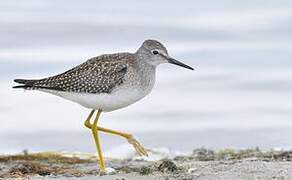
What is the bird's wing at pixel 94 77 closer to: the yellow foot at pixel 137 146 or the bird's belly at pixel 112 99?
the bird's belly at pixel 112 99

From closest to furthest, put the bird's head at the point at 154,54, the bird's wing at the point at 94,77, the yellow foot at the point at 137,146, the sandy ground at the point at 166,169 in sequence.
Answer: the sandy ground at the point at 166,169
the bird's wing at the point at 94,77
the yellow foot at the point at 137,146
the bird's head at the point at 154,54

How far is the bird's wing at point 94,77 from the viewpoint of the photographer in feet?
39.0

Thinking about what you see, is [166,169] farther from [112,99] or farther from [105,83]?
[105,83]

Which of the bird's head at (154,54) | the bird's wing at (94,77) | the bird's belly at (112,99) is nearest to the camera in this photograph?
the bird's belly at (112,99)

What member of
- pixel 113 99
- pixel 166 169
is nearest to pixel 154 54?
pixel 113 99

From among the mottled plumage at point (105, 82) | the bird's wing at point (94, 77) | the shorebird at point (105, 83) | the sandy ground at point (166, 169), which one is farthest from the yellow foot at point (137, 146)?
the bird's wing at point (94, 77)

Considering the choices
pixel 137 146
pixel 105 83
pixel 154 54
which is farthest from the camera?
pixel 154 54

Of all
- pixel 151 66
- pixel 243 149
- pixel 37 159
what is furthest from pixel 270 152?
pixel 37 159

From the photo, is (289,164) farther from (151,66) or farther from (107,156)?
(107,156)

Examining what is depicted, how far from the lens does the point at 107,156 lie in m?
14.3

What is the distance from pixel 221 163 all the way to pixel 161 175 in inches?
45.1

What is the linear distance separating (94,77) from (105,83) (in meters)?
0.16

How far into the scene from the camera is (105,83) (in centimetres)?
1187

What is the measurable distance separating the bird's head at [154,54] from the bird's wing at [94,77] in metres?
0.26
